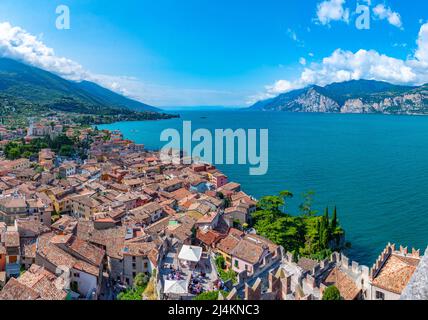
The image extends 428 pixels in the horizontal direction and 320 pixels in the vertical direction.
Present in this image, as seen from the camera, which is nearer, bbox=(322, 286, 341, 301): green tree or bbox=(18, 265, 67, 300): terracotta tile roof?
bbox=(322, 286, 341, 301): green tree

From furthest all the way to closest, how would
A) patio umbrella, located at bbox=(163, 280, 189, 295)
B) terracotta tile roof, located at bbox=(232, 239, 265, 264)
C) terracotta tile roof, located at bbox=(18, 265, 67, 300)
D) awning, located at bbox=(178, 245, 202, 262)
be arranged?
terracotta tile roof, located at bbox=(232, 239, 265, 264) < awning, located at bbox=(178, 245, 202, 262) < patio umbrella, located at bbox=(163, 280, 189, 295) < terracotta tile roof, located at bbox=(18, 265, 67, 300)

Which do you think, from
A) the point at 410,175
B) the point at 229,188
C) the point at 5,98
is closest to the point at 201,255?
the point at 229,188

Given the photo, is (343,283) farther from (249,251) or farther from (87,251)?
(87,251)

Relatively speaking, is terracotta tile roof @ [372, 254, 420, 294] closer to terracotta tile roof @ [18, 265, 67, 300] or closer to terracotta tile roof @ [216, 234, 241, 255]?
terracotta tile roof @ [216, 234, 241, 255]

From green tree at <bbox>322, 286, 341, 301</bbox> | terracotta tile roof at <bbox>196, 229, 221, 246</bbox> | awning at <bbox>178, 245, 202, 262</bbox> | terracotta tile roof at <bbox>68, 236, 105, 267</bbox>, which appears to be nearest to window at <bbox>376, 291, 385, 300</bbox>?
green tree at <bbox>322, 286, 341, 301</bbox>

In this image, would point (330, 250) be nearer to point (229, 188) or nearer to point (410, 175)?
point (229, 188)

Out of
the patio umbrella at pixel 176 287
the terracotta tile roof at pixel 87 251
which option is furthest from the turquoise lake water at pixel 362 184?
the terracotta tile roof at pixel 87 251

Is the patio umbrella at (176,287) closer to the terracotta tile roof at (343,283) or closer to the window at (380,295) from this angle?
the terracotta tile roof at (343,283)

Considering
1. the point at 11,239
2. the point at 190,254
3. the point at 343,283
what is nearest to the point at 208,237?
the point at 190,254
